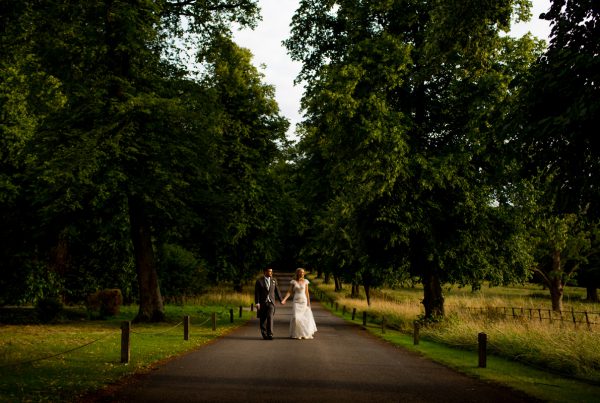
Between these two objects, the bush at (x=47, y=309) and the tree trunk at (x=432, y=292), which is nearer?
the bush at (x=47, y=309)

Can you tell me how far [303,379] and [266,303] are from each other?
26.5 ft

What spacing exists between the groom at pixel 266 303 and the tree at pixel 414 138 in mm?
→ 4972

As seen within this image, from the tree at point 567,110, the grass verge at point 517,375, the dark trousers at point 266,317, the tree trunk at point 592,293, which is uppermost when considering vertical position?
the tree at point 567,110

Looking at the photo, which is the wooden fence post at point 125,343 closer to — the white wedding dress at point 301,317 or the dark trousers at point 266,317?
the dark trousers at point 266,317

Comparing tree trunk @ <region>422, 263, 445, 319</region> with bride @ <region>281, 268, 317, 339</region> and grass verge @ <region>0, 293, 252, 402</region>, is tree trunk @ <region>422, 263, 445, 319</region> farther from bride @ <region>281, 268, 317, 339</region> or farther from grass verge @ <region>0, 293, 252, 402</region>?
grass verge @ <region>0, 293, 252, 402</region>

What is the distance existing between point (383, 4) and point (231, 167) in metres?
20.2

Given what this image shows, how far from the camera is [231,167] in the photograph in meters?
38.8

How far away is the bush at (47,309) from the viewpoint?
22.9 metres

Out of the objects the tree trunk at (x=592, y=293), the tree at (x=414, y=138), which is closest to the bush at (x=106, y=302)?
the tree at (x=414, y=138)

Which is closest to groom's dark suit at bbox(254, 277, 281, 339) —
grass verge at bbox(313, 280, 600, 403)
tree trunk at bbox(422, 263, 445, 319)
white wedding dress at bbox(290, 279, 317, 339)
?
white wedding dress at bbox(290, 279, 317, 339)

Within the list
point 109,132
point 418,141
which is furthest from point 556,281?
point 109,132

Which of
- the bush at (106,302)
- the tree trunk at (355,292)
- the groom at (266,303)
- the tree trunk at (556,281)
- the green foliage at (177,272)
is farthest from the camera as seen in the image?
the tree trunk at (355,292)

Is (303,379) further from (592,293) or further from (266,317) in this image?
(592,293)

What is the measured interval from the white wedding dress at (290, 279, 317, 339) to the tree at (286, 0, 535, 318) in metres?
4.24
